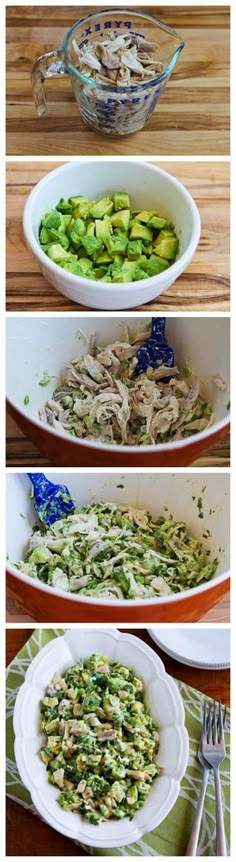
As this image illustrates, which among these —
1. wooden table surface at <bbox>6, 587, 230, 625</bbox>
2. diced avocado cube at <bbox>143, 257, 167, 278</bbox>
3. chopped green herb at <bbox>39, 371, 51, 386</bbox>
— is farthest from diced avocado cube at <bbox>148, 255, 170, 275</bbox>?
wooden table surface at <bbox>6, 587, 230, 625</bbox>

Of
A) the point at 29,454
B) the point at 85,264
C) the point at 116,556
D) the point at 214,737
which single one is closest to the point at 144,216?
the point at 85,264

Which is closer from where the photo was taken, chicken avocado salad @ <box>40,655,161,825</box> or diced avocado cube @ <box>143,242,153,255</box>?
chicken avocado salad @ <box>40,655,161,825</box>

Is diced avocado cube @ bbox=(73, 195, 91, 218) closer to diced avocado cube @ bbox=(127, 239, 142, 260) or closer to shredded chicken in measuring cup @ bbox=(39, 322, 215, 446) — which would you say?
diced avocado cube @ bbox=(127, 239, 142, 260)

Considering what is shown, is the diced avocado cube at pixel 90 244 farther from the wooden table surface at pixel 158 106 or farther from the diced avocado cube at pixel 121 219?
the wooden table surface at pixel 158 106

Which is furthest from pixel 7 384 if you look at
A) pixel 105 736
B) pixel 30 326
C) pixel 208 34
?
pixel 208 34

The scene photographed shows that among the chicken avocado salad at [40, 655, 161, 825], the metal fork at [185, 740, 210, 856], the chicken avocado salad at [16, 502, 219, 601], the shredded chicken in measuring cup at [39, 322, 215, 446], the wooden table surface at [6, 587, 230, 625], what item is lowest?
the metal fork at [185, 740, 210, 856]

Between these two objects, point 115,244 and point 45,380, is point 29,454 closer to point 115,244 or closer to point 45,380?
point 45,380

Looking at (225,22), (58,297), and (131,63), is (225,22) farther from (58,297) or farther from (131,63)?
(58,297)

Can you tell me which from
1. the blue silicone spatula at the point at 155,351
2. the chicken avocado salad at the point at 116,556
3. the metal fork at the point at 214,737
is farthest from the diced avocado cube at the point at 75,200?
the metal fork at the point at 214,737
